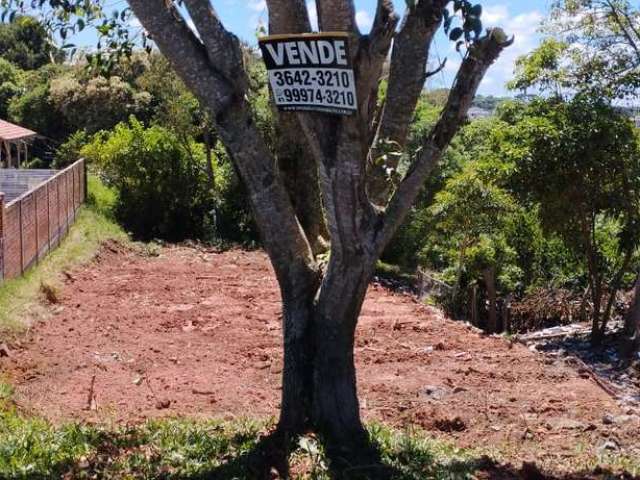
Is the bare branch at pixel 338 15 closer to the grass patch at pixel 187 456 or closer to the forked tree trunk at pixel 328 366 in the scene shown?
the forked tree trunk at pixel 328 366

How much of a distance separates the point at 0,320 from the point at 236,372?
3.32 m

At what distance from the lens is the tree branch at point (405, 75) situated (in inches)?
202

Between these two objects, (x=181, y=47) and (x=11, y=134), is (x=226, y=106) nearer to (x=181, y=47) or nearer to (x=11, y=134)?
(x=181, y=47)

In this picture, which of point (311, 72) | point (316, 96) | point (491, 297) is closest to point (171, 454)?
point (316, 96)

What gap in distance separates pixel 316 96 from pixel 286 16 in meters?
0.71

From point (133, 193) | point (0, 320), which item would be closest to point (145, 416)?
point (0, 320)

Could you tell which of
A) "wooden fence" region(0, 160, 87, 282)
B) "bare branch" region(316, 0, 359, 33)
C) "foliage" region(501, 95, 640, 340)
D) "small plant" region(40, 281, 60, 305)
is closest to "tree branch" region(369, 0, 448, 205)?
"bare branch" region(316, 0, 359, 33)

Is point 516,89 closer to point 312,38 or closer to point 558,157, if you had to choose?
point 558,157

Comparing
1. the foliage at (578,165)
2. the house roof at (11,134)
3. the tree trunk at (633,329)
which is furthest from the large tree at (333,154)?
the house roof at (11,134)

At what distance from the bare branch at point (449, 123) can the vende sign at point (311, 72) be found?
2.48ft

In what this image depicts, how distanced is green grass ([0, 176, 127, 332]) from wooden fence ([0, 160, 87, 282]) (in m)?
0.18

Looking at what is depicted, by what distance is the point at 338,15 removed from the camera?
198 inches

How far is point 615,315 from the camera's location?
51.7 ft

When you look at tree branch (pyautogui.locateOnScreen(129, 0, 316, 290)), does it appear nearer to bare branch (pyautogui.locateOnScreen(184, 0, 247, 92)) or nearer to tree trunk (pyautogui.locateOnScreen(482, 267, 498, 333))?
bare branch (pyautogui.locateOnScreen(184, 0, 247, 92))
